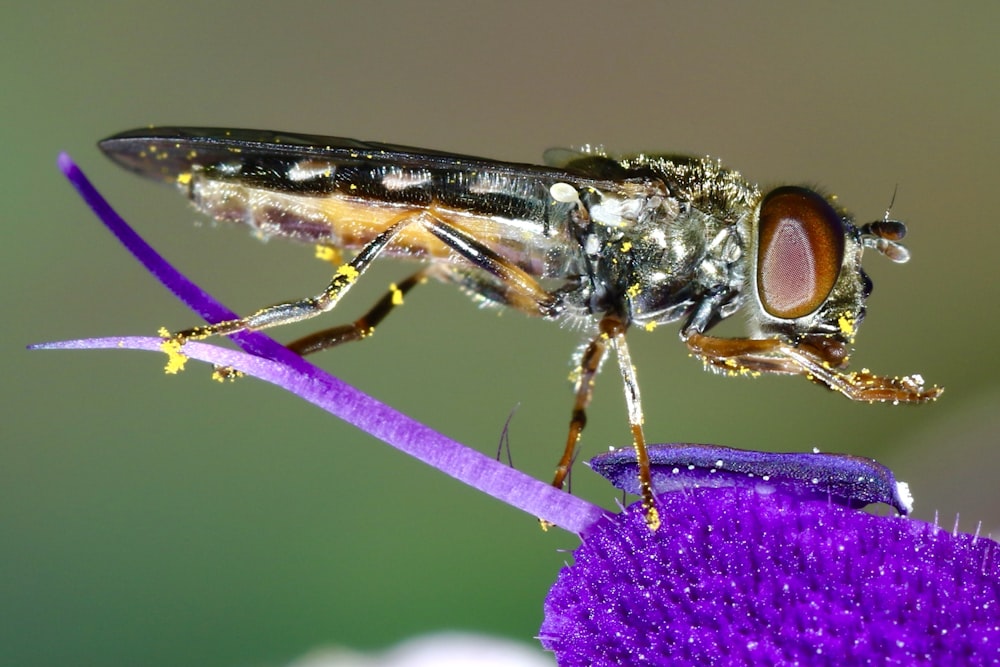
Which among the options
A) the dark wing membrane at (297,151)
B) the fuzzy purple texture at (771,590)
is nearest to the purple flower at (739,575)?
the fuzzy purple texture at (771,590)

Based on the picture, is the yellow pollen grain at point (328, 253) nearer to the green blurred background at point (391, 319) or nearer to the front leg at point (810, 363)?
the front leg at point (810, 363)

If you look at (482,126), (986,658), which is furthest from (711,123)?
(986,658)

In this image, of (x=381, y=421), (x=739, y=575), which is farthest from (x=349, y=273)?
(x=739, y=575)

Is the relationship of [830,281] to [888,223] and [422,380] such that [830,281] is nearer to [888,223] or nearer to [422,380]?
[888,223]

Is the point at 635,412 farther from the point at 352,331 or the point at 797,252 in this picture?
the point at 352,331

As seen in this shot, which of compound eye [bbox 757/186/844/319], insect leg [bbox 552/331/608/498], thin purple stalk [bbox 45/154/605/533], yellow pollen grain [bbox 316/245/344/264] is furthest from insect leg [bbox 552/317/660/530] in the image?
yellow pollen grain [bbox 316/245/344/264]

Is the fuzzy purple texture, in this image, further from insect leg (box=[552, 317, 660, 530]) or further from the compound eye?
the compound eye
